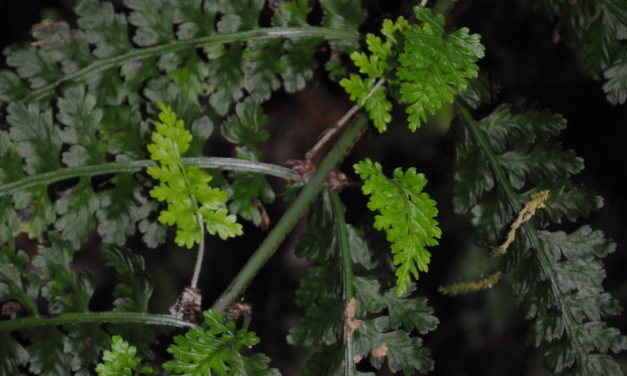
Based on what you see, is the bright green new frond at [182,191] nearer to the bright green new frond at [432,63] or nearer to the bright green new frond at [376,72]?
the bright green new frond at [376,72]

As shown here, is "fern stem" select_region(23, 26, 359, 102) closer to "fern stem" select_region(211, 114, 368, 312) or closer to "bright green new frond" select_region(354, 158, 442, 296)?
"fern stem" select_region(211, 114, 368, 312)

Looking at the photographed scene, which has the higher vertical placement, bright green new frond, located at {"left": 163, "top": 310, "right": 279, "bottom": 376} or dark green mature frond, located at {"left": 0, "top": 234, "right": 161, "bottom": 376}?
bright green new frond, located at {"left": 163, "top": 310, "right": 279, "bottom": 376}

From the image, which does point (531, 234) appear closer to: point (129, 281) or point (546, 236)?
point (546, 236)

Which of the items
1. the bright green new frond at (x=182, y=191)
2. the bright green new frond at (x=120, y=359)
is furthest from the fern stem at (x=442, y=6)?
the bright green new frond at (x=120, y=359)

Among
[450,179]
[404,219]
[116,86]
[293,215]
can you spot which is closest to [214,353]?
[293,215]

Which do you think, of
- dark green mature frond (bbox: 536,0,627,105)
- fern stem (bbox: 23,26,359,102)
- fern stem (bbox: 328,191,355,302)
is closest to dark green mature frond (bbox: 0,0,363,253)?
fern stem (bbox: 23,26,359,102)
